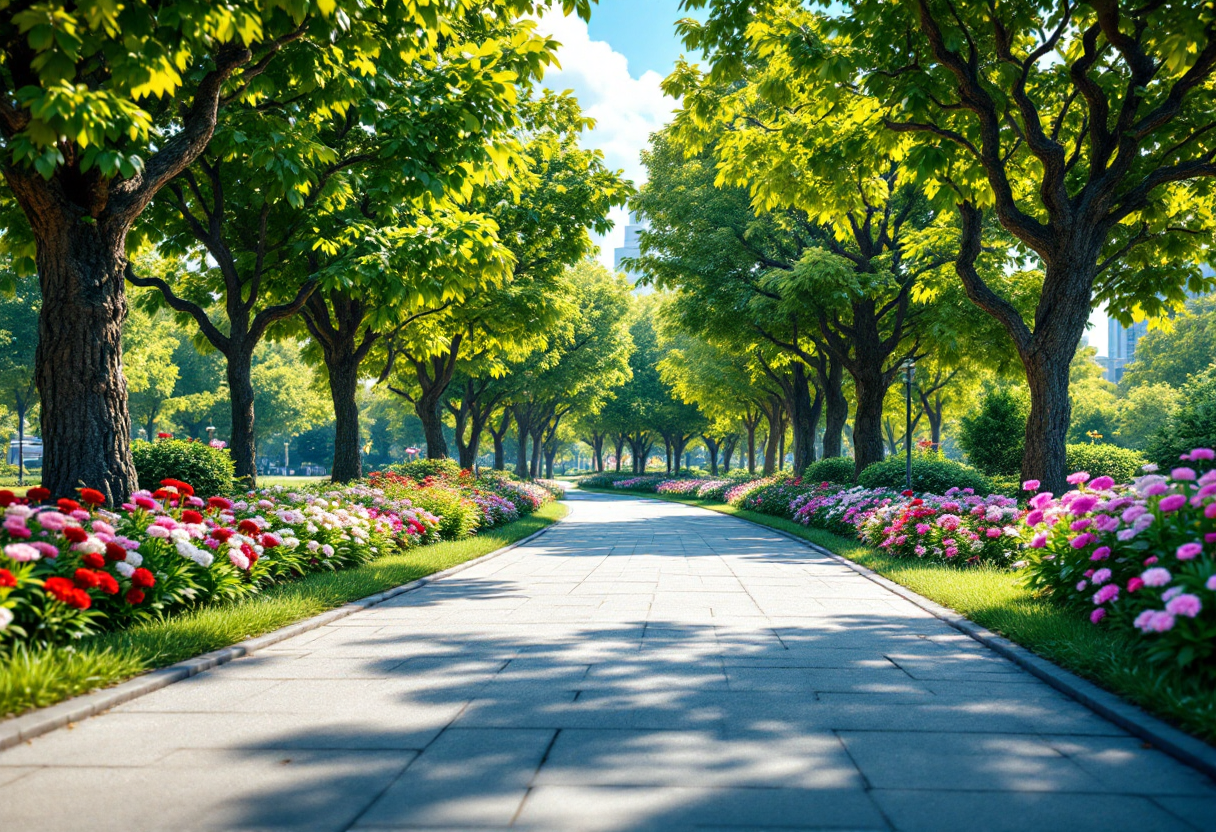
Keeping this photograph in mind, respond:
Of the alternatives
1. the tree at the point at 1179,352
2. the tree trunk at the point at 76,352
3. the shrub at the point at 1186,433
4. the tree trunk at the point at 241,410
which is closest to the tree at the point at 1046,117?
the shrub at the point at 1186,433

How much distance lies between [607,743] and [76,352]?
656 cm

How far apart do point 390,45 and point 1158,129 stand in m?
10.6

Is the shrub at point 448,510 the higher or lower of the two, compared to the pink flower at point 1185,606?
lower

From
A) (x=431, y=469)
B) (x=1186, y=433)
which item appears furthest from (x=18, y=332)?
(x=1186, y=433)

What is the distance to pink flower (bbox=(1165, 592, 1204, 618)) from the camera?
3.98 metres

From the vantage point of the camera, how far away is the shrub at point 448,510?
559 inches

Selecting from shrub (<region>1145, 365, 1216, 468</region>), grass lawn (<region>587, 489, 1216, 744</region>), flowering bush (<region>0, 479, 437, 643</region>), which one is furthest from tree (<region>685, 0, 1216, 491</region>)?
flowering bush (<region>0, 479, 437, 643</region>)

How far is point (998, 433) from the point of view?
77.7 ft

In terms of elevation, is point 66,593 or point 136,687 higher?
point 66,593

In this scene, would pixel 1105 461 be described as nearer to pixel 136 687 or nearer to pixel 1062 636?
pixel 1062 636

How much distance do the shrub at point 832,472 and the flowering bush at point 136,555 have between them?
50.9 ft

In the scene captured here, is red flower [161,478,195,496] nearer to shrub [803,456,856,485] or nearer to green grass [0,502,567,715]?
green grass [0,502,567,715]

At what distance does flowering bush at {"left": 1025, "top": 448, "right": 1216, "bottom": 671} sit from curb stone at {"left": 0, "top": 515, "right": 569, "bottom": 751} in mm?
6084

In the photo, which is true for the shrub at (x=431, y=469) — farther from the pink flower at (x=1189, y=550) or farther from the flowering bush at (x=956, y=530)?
the pink flower at (x=1189, y=550)
